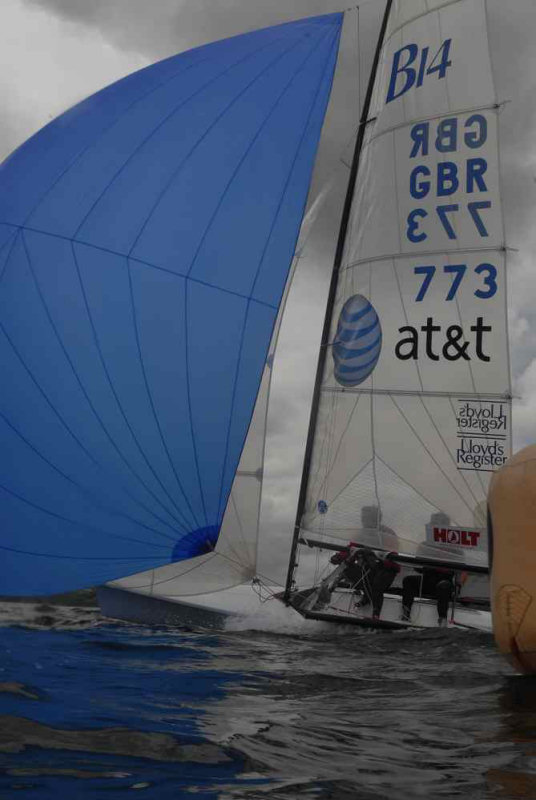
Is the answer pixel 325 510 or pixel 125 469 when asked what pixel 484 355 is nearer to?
pixel 325 510

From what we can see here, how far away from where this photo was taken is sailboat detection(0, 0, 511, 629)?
7781mm

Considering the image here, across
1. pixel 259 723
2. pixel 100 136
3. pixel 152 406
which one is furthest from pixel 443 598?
pixel 100 136

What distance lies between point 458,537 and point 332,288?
359 centimetres

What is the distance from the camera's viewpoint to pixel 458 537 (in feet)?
32.4

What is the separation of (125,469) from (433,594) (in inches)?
158

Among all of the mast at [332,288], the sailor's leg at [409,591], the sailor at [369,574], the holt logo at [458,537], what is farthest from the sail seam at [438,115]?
the sailor's leg at [409,591]

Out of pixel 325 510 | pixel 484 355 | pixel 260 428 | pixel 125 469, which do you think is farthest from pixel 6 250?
pixel 484 355

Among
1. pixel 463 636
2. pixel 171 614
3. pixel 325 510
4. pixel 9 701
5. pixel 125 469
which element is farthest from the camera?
pixel 325 510

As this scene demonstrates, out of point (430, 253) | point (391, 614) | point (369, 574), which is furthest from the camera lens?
point (430, 253)

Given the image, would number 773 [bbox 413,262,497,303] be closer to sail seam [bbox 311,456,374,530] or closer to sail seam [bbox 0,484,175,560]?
sail seam [bbox 311,456,374,530]

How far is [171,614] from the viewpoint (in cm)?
914

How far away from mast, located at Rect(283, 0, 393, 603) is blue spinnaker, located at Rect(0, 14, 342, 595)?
1372 millimetres

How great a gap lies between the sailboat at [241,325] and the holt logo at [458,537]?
4 centimetres

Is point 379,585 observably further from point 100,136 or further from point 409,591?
point 100,136
